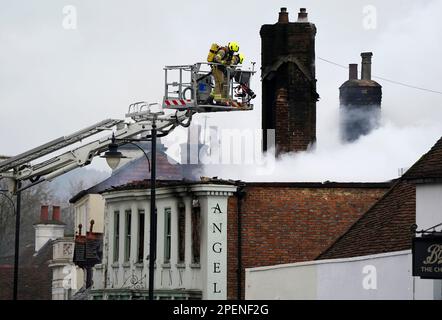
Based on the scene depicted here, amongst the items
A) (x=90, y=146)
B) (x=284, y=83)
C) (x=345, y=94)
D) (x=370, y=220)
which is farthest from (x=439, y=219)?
(x=345, y=94)

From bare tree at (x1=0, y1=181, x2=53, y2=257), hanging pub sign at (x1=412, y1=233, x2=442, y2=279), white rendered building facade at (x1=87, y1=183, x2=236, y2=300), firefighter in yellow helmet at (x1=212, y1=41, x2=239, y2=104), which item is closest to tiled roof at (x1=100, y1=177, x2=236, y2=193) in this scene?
white rendered building facade at (x1=87, y1=183, x2=236, y2=300)

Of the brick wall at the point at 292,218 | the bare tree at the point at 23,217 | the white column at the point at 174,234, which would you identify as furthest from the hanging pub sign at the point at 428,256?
the bare tree at the point at 23,217

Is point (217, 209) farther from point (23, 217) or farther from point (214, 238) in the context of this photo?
point (23, 217)

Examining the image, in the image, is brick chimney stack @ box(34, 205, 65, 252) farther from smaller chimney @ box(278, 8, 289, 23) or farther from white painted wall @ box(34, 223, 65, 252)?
smaller chimney @ box(278, 8, 289, 23)

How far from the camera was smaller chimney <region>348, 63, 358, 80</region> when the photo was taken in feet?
214

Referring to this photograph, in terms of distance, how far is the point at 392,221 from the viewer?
1617 inches

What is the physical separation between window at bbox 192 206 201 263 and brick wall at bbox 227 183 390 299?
1.01 m

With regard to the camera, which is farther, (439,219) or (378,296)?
(378,296)

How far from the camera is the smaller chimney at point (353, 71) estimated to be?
65125mm

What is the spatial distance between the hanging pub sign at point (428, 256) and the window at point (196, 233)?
60.5 feet

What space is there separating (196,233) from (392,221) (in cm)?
1098

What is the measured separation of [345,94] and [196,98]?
55.3 ft
